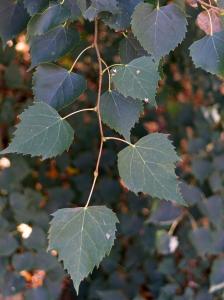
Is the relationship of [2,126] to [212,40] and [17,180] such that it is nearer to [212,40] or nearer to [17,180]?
[17,180]

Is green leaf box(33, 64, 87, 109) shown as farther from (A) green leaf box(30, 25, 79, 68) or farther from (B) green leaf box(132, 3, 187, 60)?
(B) green leaf box(132, 3, 187, 60)

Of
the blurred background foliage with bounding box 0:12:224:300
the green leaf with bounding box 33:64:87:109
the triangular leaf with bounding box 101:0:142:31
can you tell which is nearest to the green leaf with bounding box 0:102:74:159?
the green leaf with bounding box 33:64:87:109

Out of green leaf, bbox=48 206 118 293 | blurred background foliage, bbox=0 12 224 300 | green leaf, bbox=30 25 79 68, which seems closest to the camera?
green leaf, bbox=48 206 118 293

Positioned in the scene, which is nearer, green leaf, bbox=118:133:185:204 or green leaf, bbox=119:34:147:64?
green leaf, bbox=118:133:185:204

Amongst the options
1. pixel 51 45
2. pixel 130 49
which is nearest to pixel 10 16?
pixel 51 45

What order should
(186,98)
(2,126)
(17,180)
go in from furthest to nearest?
(186,98) → (2,126) → (17,180)

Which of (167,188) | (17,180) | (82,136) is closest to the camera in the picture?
(167,188)

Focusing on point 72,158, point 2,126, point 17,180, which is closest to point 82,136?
point 72,158
